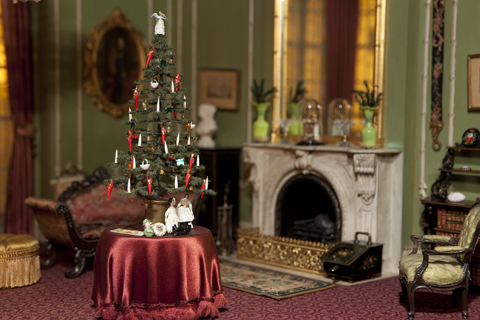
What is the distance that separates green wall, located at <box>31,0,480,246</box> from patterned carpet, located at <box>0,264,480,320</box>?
4.06ft

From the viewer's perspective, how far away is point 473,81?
6031mm

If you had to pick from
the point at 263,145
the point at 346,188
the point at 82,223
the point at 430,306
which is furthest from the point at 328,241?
the point at 82,223

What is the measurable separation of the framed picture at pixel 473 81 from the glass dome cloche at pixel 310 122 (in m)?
1.73

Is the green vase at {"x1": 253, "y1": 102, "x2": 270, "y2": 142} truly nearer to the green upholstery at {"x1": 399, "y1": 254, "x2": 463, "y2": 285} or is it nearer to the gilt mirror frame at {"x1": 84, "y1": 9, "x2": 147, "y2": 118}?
the gilt mirror frame at {"x1": 84, "y1": 9, "x2": 147, "y2": 118}

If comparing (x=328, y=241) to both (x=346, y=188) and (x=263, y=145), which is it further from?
(x=263, y=145)

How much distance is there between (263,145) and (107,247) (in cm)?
311

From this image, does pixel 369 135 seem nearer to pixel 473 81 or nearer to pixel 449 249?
pixel 473 81

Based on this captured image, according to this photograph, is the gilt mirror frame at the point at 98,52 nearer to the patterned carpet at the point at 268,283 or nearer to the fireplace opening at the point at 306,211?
the fireplace opening at the point at 306,211

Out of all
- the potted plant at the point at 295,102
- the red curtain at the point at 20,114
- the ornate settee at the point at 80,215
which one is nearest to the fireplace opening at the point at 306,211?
the potted plant at the point at 295,102

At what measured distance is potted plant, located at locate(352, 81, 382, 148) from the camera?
21.2 feet

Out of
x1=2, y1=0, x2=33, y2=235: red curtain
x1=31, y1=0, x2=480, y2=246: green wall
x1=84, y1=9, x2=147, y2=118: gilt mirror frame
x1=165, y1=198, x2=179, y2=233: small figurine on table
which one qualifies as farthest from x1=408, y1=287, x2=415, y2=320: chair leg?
x1=2, y1=0, x2=33, y2=235: red curtain

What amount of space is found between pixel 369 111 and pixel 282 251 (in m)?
1.82

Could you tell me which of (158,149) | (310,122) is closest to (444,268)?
(158,149)

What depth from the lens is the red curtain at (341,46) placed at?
7156 millimetres
